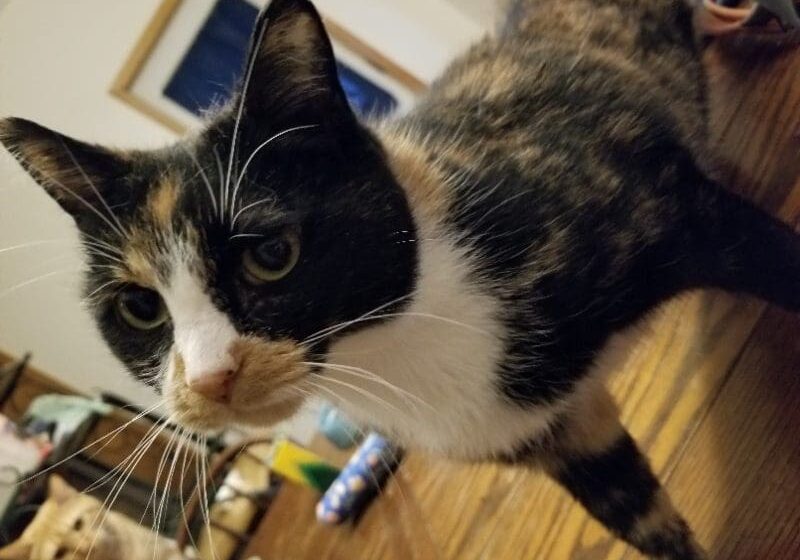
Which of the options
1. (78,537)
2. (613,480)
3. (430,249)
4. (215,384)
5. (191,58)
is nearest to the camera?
(215,384)

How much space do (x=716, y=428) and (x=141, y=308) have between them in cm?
61

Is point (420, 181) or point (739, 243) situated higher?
point (739, 243)

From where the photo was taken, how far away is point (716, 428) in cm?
82

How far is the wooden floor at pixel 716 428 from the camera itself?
0.77 meters

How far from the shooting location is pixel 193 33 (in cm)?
200

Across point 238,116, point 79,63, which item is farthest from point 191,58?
point 238,116

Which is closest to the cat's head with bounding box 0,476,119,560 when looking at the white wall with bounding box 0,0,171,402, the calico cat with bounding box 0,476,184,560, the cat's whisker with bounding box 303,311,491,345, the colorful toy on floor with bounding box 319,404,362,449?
the calico cat with bounding box 0,476,184,560

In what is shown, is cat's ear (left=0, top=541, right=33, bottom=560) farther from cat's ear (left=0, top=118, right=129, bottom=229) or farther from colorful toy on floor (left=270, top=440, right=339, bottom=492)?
cat's ear (left=0, top=118, right=129, bottom=229)

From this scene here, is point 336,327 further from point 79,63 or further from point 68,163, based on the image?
point 79,63

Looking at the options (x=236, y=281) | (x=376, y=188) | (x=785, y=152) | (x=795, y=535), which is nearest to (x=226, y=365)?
(x=236, y=281)

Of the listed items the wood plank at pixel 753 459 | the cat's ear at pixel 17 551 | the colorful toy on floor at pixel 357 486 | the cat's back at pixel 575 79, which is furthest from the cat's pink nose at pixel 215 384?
the cat's ear at pixel 17 551

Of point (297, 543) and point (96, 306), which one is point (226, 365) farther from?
point (297, 543)

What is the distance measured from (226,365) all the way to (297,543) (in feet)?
3.08

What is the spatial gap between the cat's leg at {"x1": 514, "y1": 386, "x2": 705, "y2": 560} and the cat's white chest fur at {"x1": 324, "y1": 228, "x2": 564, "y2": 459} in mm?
56
